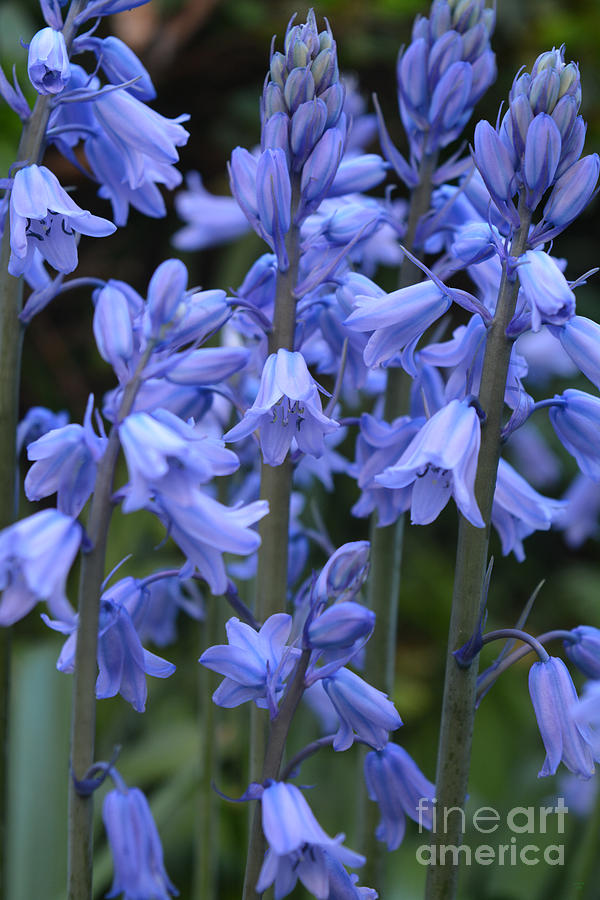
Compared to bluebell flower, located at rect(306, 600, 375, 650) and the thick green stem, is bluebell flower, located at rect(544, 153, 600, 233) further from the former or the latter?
bluebell flower, located at rect(306, 600, 375, 650)

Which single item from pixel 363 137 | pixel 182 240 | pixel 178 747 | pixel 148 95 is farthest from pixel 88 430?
pixel 178 747

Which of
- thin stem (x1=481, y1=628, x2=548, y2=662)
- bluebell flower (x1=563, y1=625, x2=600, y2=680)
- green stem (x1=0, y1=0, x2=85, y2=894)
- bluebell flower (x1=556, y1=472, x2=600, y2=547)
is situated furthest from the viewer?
bluebell flower (x1=556, y1=472, x2=600, y2=547)

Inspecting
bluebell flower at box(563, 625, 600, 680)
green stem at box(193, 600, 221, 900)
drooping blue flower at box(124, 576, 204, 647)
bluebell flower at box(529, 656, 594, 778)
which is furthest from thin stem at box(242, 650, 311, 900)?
green stem at box(193, 600, 221, 900)

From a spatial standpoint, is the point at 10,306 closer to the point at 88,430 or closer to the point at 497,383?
the point at 88,430

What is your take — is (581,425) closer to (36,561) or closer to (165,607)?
(36,561)

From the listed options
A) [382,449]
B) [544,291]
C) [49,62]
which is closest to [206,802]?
[382,449]

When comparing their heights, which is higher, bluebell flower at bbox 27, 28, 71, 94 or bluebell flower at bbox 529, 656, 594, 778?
bluebell flower at bbox 27, 28, 71, 94

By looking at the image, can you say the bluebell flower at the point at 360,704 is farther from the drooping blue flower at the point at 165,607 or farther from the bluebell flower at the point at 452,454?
the drooping blue flower at the point at 165,607
